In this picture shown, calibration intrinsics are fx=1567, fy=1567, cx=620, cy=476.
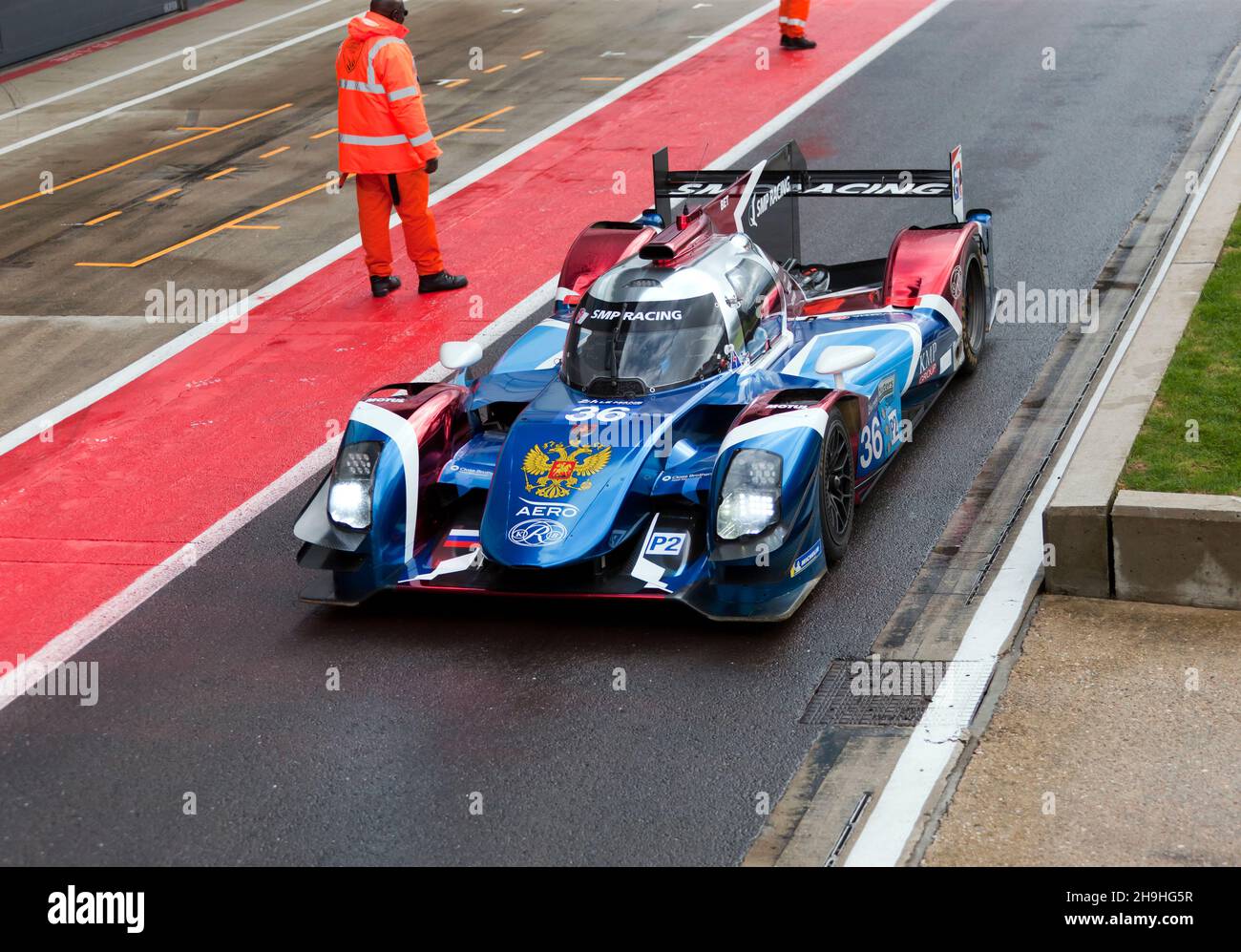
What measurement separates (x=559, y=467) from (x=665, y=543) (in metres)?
0.66

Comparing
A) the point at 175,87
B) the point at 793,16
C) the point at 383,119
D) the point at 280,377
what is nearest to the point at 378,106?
the point at 383,119

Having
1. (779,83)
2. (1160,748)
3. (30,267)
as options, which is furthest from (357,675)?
(779,83)

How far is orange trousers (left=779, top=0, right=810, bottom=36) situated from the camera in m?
19.6

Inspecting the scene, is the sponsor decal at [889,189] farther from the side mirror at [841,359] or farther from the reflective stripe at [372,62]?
the reflective stripe at [372,62]

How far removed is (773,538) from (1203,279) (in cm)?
515

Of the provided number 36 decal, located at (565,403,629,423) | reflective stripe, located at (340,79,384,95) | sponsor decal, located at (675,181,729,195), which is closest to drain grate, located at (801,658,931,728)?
number 36 decal, located at (565,403,629,423)

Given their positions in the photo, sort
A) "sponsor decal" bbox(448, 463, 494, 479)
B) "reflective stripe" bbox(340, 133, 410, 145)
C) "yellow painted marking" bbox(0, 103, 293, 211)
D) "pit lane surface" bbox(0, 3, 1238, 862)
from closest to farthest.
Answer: "pit lane surface" bbox(0, 3, 1238, 862) → "sponsor decal" bbox(448, 463, 494, 479) → "reflective stripe" bbox(340, 133, 410, 145) → "yellow painted marking" bbox(0, 103, 293, 211)

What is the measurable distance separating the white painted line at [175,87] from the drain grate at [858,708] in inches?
589

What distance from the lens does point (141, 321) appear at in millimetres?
13062

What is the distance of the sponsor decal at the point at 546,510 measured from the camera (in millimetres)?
7504

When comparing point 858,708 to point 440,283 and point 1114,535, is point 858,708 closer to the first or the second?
point 1114,535

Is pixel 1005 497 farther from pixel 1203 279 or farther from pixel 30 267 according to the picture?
pixel 30 267

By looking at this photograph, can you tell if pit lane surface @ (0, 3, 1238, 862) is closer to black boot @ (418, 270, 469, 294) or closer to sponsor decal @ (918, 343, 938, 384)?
sponsor decal @ (918, 343, 938, 384)

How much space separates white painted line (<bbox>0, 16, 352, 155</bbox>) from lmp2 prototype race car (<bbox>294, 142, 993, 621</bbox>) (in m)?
11.9
